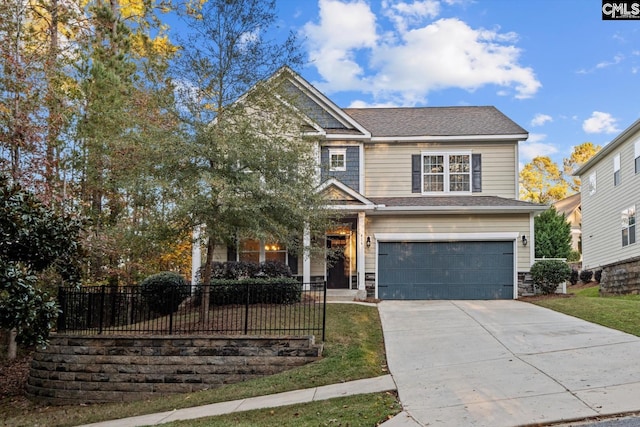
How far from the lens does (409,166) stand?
18.0 m

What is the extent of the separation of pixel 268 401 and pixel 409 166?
1227cm

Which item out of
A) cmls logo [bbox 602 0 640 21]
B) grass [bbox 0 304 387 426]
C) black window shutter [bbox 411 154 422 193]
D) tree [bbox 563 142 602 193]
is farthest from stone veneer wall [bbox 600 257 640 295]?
tree [bbox 563 142 602 193]

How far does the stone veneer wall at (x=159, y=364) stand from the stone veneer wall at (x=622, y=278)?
11721 millimetres

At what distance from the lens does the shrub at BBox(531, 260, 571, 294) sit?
52.1 ft

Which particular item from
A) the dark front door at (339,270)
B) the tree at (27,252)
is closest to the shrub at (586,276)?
the dark front door at (339,270)

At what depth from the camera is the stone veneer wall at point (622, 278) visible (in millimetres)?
15742

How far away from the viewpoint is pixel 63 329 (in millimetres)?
10109

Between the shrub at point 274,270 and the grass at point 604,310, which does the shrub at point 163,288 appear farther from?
the grass at point 604,310

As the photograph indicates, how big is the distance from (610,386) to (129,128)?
403 inches

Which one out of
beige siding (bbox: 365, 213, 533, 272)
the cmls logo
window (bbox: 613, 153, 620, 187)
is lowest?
beige siding (bbox: 365, 213, 533, 272)

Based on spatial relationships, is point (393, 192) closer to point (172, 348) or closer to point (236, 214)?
point (236, 214)

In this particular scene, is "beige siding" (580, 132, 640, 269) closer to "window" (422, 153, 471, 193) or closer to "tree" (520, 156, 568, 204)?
"window" (422, 153, 471, 193)

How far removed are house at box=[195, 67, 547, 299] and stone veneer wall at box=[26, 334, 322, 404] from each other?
715 cm

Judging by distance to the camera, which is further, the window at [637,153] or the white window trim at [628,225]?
the white window trim at [628,225]
